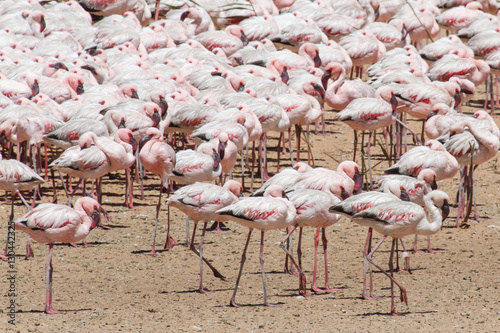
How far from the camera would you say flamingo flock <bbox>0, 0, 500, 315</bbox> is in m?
7.96

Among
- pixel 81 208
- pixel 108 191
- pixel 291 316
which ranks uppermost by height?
pixel 81 208

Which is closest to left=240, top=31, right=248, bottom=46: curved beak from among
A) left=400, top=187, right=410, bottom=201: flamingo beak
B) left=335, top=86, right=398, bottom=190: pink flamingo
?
left=335, top=86, right=398, bottom=190: pink flamingo

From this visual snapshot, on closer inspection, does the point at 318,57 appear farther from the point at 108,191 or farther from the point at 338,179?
the point at 338,179

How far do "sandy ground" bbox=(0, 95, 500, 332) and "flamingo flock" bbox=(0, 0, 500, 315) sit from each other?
0.25 metres

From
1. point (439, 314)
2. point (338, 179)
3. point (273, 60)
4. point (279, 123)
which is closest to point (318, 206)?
point (338, 179)

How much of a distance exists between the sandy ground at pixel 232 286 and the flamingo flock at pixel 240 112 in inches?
9.7

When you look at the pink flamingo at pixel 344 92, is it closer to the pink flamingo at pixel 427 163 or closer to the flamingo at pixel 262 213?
the pink flamingo at pixel 427 163

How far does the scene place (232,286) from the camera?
8375mm

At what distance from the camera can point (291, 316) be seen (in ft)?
24.1

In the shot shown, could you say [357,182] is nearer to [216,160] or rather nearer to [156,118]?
[216,160]

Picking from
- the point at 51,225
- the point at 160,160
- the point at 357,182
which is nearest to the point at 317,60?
the point at 160,160

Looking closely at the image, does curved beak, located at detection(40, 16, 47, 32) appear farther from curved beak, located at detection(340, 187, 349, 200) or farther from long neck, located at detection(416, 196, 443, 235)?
long neck, located at detection(416, 196, 443, 235)

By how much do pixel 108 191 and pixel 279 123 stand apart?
264 centimetres

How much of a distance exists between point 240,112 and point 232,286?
3502 millimetres
